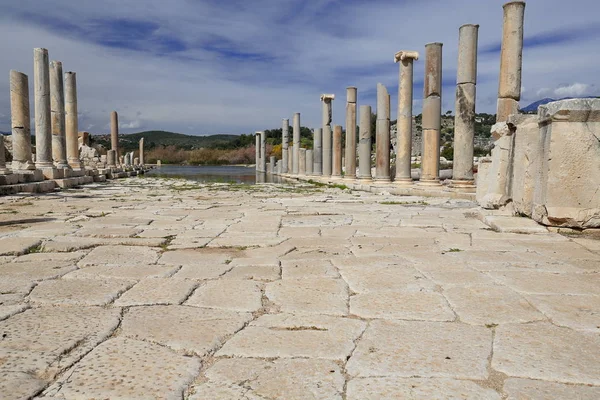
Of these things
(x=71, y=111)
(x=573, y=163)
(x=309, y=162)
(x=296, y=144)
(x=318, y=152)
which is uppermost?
(x=71, y=111)

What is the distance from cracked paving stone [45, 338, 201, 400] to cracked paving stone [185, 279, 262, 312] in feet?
2.24

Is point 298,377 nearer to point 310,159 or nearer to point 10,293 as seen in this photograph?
point 10,293

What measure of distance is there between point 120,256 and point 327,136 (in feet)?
67.6

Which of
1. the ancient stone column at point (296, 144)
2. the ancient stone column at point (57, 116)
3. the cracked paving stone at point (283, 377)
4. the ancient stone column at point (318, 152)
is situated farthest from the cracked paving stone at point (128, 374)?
the ancient stone column at point (296, 144)

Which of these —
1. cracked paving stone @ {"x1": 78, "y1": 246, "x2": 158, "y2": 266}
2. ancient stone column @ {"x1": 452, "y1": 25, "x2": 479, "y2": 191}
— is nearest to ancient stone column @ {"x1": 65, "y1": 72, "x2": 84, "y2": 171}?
ancient stone column @ {"x1": 452, "y1": 25, "x2": 479, "y2": 191}

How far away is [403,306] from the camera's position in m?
2.89

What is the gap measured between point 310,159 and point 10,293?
84.8 feet

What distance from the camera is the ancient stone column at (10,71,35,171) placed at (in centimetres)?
1486

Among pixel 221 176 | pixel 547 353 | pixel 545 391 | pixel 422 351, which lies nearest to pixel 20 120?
pixel 221 176

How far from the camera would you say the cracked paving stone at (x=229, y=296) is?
2.91 meters

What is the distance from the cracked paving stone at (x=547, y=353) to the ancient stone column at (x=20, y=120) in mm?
15857

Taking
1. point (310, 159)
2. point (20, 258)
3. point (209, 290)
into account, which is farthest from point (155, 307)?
point (310, 159)

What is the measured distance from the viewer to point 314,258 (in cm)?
429

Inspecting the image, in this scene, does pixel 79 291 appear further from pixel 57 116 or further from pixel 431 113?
pixel 57 116
